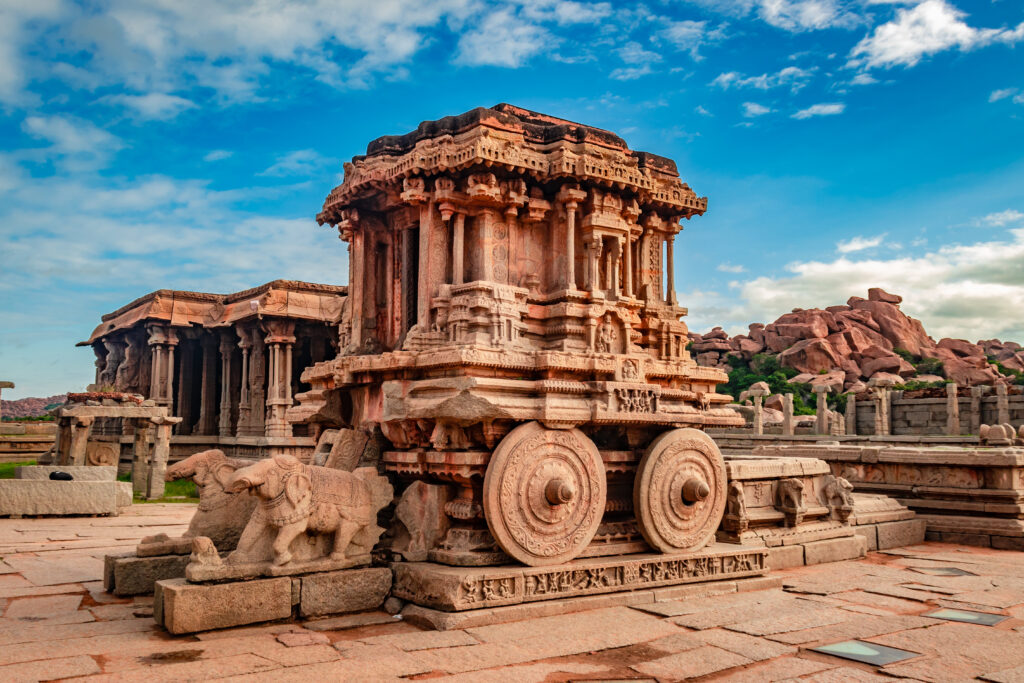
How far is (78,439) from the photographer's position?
17.5m

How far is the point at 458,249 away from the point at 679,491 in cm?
317

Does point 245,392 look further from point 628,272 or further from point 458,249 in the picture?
point 458,249

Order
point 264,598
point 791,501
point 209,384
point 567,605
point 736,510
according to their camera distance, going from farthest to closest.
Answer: point 209,384, point 791,501, point 736,510, point 567,605, point 264,598

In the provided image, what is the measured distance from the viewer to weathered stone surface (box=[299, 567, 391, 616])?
6.10m

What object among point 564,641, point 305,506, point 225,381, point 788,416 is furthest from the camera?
point 788,416

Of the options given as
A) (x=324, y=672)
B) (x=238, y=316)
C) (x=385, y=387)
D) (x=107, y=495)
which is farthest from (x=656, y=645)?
(x=238, y=316)

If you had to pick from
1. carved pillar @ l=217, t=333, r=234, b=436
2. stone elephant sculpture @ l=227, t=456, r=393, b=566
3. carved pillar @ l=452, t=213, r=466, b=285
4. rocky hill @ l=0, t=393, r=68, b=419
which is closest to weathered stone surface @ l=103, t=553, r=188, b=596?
stone elephant sculpture @ l=227, t=456, r=393, b=566

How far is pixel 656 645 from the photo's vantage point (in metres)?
5.59

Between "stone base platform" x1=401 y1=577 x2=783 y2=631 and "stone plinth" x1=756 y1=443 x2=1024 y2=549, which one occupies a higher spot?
"stone plinth" x1=756 y1=443 x2=1024 y2=549

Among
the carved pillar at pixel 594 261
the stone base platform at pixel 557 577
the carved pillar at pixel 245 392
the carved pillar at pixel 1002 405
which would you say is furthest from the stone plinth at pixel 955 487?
the carved pillar at pixel 1002 405

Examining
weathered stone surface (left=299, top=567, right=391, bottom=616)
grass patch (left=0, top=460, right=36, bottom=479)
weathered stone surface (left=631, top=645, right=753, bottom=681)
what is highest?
weathered stone surface (left=299, top=567, right=391, bottom=616)

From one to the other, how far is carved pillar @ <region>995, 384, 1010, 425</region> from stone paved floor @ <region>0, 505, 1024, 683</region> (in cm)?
2465

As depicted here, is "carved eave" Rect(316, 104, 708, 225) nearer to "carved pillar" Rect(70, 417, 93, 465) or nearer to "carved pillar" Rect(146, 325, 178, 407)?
"carved pillar" Rect(70, 417, 93, 465)

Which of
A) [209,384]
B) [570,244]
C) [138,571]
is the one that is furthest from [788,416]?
[138,571]
